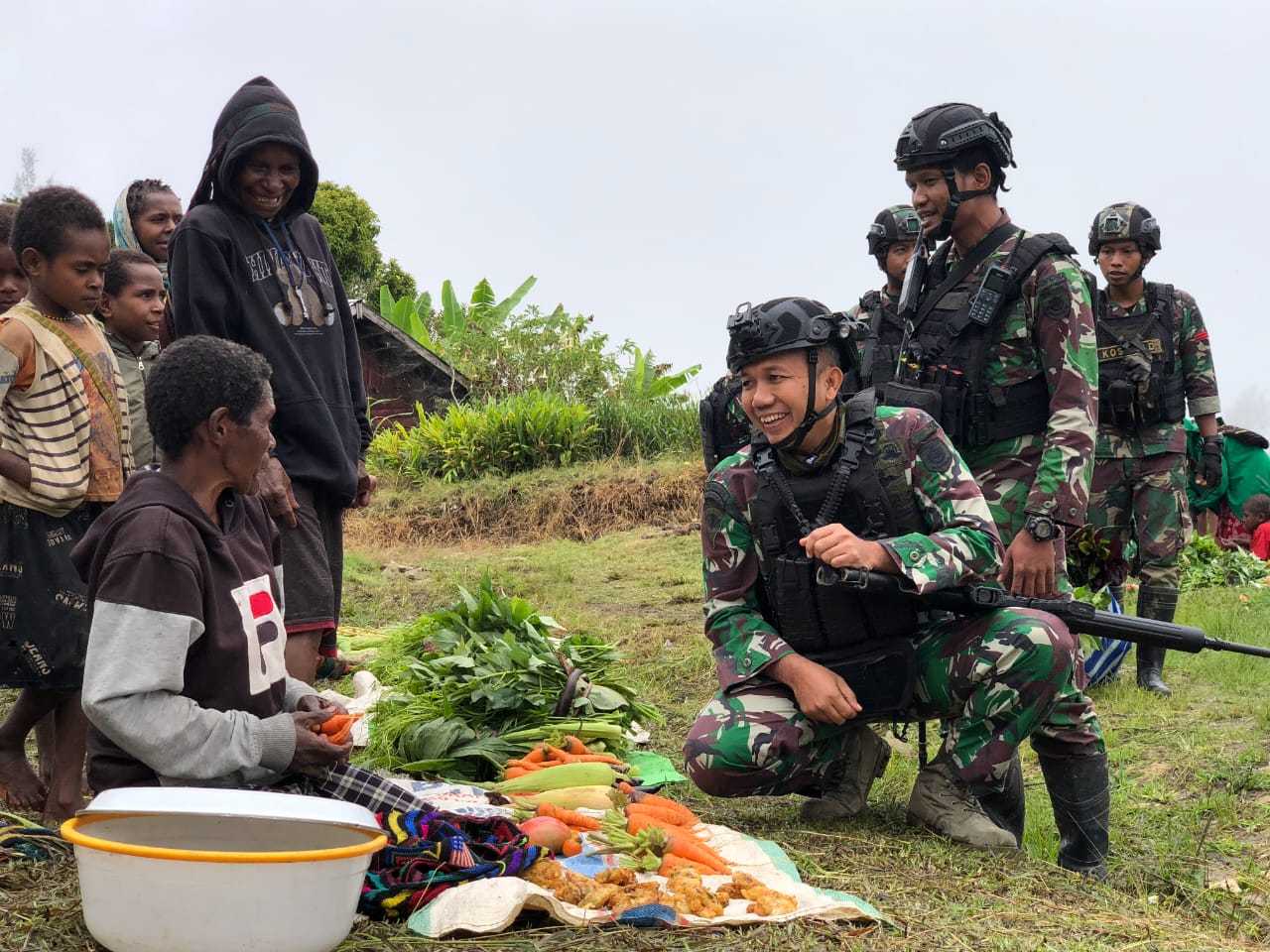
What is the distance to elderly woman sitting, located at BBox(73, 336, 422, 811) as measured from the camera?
10.4 feet

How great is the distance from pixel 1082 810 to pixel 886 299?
10.1 feet

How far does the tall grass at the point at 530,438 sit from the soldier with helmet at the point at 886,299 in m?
10.8

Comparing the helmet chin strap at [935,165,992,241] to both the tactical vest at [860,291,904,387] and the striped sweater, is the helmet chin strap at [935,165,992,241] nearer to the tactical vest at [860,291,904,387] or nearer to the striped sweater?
the tactical vest at [860,291,904,387]

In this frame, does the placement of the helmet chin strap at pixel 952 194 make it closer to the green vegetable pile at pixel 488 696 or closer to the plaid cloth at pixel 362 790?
the green vegetable pile at pixel 488 696

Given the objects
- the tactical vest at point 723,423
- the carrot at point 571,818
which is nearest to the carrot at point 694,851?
the carrot at point 571,818

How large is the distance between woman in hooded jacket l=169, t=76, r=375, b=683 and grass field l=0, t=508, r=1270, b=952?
1314mm

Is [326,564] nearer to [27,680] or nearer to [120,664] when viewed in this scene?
[27,680]

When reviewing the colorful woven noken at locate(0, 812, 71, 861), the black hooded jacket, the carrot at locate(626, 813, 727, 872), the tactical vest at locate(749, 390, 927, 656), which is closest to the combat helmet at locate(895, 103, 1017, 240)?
the tactical vest at locate(749, 390, 927, 656)

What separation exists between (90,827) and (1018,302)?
12.0 feet

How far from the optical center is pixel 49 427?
4.43 metres

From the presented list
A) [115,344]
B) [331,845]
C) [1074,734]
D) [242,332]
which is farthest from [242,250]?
[1074,734]

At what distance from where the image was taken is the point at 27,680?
4.30 metres

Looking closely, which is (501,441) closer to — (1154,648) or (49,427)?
(1154,648)

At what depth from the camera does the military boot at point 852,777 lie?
483cm
